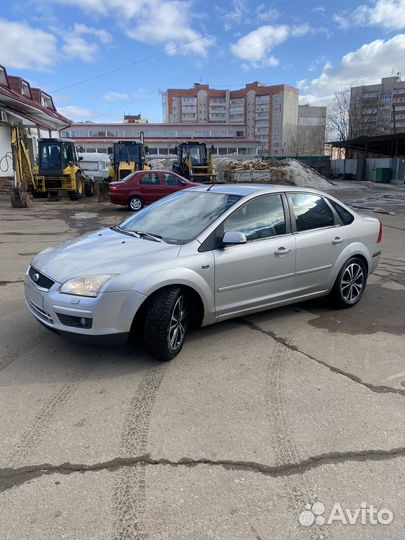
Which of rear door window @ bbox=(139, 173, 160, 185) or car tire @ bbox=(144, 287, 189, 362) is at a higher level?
rear door window @ bbox=(139, 173, 160, 185)

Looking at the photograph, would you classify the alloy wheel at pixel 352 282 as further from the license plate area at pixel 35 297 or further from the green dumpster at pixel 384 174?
the green dumpster at pixel 384 174

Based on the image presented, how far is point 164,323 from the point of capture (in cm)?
368

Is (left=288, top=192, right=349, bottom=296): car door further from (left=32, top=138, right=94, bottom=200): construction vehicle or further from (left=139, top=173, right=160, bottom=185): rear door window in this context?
(left=32, top=138, right=94, bottom=200): construction vehicle

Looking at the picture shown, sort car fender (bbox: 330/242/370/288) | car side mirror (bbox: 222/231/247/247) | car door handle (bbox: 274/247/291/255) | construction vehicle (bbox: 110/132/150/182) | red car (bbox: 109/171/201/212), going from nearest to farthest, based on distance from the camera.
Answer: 1. car side mirror (bbox: 222/231/247/247)
2. car door handle (bbox: 274/247/291/255)
3. car fender (bbox: 330/242/370/288)
4. red car (bbox: 109/171/201/212)
5. construction vehicle (bbox: 110/132/150/182)

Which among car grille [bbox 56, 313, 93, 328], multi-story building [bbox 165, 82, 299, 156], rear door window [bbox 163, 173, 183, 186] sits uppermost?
multi-story building [bbox 165, 82, 299, 156]

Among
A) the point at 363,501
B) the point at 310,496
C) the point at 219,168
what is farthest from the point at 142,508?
the point at 219,168

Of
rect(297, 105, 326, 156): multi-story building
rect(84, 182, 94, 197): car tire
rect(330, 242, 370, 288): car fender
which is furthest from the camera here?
rect(297, 105, 326, 156): multi-story building

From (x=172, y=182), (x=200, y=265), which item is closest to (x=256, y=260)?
(x=200, y=265)

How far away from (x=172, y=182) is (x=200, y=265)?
12864 millimetres

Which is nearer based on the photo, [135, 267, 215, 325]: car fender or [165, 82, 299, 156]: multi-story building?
[135, 267, 215, 325]: car fender

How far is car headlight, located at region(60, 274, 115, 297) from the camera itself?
352 centimetres

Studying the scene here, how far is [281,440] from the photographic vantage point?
2.86m

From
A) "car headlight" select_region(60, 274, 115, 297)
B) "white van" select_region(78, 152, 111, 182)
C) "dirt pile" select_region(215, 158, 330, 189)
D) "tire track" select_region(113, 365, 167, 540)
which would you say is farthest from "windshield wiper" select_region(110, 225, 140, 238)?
"dirt pile" select_region(215, 158, 330, 189)

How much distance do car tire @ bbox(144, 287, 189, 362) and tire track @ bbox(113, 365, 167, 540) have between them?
0.97 feet
